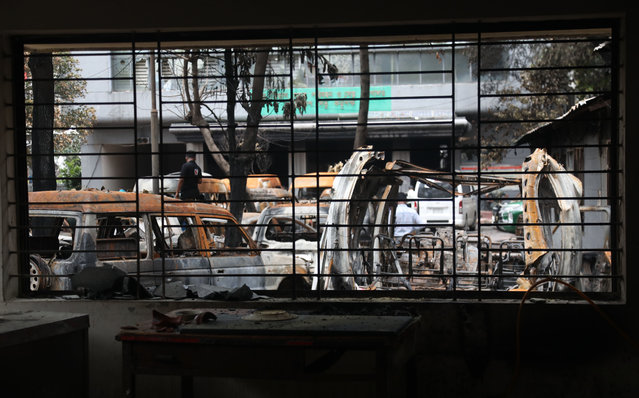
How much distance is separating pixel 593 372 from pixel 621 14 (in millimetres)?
2711

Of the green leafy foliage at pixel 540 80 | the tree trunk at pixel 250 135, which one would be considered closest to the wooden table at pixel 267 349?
the tree trunk at pixel 250 135

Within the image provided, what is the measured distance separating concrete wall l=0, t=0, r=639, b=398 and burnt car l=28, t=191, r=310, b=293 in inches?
45.4

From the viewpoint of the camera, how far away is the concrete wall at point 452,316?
17.2ft

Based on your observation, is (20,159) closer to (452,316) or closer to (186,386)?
(186,386)

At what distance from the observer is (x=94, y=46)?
611 centimetres

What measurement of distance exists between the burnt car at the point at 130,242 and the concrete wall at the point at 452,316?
3.78 ft

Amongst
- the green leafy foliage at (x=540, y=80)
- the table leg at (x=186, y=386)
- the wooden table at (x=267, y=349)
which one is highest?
the green leafy foliage at (x=540, y=80)

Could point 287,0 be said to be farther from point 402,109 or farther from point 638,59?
point 402,109

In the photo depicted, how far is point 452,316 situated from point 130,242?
379 centimetres

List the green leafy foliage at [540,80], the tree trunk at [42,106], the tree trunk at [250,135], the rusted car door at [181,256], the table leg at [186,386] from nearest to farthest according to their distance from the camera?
the table leg at [186,386], the rusted car door at [181,256], the tree trunk at [42,106], the tree trunk at [250,135], the green leafy foliage at [540,80]

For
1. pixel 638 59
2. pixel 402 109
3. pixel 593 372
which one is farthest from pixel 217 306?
→ pixel 402 109

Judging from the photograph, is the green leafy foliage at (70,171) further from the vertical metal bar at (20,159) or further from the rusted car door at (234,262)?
the vertical metal bar at (20,159)

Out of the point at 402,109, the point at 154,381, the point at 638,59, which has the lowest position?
the point at 154,381

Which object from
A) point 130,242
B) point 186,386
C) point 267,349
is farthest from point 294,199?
point 130,242
